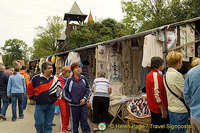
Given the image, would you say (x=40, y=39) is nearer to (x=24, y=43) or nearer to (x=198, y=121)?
(x=198, y=121)

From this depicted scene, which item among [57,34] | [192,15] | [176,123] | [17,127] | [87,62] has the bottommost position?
[17,127]

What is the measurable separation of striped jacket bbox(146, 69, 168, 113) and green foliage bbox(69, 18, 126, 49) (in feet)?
65.1

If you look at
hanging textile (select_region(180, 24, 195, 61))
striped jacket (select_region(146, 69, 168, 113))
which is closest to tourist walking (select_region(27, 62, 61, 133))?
striped jacket (select_region(146, 69, 168, 113))

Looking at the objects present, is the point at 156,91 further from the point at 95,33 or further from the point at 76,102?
the point at 95,33

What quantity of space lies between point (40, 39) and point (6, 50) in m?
47.2

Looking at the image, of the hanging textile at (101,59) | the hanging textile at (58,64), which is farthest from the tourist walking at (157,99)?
the hanging textile at (58,64)

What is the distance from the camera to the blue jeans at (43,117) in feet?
11.6

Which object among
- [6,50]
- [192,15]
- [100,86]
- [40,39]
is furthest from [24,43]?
[100,86]

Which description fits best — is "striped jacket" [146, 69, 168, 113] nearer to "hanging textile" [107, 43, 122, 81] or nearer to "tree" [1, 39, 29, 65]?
"hanging textile" [107, 43, 122, 81]

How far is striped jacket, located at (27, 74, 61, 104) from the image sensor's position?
140 inches

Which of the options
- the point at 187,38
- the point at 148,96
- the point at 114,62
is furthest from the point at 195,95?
the point at 114,62

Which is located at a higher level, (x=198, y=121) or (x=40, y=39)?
(x=40, y=39)

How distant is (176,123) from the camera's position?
8.80 ft

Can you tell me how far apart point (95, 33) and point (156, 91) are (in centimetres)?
2124
